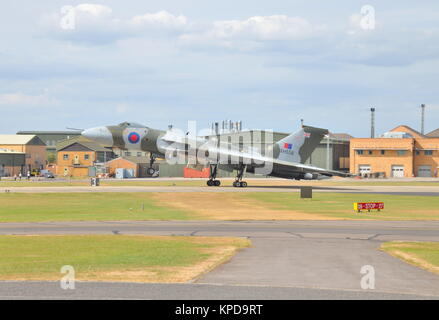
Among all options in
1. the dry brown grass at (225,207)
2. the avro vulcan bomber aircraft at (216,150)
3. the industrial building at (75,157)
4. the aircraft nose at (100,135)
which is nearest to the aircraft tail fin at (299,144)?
the avro vulcan bomber aircraft at (216,150)

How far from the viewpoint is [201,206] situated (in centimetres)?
4666

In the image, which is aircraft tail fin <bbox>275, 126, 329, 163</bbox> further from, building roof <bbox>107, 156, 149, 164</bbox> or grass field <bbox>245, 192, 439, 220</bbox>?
building roof <bbox>107, 156, 149, 164</bbox>

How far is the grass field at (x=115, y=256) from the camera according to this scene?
17.5 metres

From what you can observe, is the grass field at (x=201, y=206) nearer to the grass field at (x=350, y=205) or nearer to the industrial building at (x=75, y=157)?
the grass field at (x=350, y=205)

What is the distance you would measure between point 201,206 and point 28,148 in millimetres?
102654

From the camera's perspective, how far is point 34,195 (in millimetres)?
57031

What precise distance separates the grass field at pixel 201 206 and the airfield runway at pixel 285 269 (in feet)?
18.7

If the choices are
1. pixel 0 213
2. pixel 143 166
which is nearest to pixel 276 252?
pixel 0 213

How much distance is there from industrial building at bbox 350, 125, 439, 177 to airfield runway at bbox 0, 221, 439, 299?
314 feet

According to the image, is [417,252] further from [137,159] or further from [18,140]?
[18,140]

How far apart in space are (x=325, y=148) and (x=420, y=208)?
84369 millimetres

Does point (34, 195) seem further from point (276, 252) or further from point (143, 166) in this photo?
point (143, 166)

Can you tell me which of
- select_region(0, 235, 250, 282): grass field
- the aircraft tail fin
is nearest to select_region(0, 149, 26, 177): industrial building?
the aircraft tail fin

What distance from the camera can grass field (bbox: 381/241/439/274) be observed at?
66.0ft
